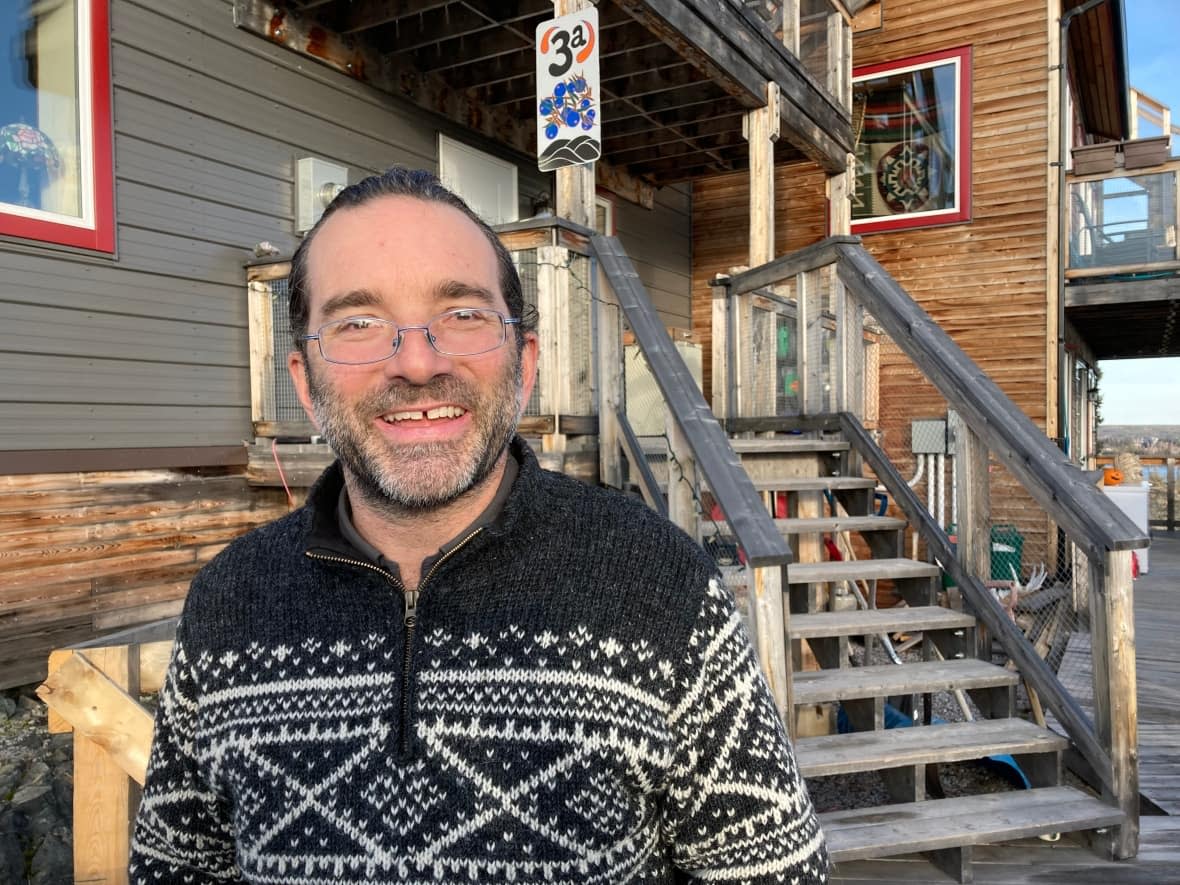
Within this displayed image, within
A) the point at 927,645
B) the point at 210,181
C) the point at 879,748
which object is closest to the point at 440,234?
the point at 879,748

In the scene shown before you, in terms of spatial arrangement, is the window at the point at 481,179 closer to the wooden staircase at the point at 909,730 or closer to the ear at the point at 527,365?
the wooden staircase at the point at 909,730

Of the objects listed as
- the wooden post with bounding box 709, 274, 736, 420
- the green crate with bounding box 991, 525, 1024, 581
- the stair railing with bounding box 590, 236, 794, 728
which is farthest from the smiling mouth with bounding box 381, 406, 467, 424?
the green crate with bounding box 991, 525, 1024, 581

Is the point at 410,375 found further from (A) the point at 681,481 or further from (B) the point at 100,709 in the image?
(A) the point at 681,481

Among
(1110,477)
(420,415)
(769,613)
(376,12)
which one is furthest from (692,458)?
(1110,477)

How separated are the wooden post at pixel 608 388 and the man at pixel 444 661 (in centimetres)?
339

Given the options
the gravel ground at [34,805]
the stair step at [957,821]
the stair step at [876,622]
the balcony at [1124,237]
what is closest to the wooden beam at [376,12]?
the stair step at [876,622]

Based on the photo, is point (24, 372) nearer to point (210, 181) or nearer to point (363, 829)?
point (210, 181)

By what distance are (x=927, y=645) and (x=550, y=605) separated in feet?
15.6

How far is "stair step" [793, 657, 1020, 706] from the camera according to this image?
144 inches

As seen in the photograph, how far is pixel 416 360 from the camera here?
1.32 m

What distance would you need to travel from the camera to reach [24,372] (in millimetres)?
4227

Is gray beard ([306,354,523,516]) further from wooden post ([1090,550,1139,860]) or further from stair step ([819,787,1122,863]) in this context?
wooden post ([1090,550,1139,860])

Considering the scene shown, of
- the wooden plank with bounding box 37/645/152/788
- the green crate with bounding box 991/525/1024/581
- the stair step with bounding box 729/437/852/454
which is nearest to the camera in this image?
the wooden plank with bounding box 37/645/152/788

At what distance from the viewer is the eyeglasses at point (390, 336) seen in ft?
4.41
